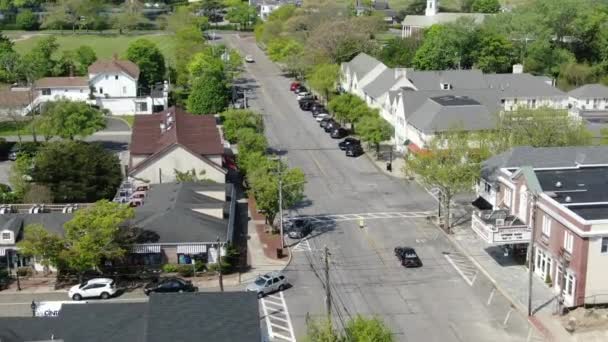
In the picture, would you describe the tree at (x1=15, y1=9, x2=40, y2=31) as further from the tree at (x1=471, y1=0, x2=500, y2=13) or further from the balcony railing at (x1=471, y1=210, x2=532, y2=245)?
the balcony railing at (x1=471, y1=210, x2=532, y2=245)

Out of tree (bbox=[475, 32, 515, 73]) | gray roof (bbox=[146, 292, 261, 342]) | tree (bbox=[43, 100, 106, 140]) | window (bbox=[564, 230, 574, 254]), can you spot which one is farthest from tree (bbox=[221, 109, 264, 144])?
tree (bbox=[475, 32, 515, 73])

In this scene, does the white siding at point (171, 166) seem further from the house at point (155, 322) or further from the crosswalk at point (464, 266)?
the house at point (155, 322)

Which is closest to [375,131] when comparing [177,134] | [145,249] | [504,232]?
[177,134]

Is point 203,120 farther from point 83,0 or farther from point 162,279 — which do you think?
point 83,0

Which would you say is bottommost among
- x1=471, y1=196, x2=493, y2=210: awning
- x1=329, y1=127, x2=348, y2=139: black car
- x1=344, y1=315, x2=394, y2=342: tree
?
x1=471, y1=196, x2=493, y2=210: awning

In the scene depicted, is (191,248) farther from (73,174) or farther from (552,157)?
(552,157)
